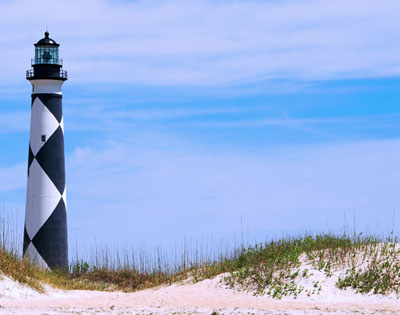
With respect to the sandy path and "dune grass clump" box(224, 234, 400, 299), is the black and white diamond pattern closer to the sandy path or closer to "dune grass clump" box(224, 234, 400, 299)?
the sandy path

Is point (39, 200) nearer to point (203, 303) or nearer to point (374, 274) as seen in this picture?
point (203, 303)

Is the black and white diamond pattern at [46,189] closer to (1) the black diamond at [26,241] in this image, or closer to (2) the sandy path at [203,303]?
(1) the black diamond at [26,241]

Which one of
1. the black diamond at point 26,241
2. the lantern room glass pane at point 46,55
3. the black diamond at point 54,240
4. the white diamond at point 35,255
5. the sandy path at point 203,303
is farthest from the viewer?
the lantern room glass pane at point 46,55

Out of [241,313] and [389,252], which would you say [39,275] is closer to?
[241,313]

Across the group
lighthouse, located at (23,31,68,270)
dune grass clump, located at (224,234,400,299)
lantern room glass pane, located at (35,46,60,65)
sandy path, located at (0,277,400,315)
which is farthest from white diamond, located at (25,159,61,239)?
dune grass clump, located at (224,234,400,299)

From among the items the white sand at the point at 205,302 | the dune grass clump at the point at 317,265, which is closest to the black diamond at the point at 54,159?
the white sand at the point at 205,302

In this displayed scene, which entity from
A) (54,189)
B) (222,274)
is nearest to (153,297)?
(222,274)

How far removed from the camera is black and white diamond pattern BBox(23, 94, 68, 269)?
19.6 meters

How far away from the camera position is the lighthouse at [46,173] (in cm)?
1962

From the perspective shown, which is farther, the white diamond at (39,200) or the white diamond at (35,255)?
the white diamond at (39,200)

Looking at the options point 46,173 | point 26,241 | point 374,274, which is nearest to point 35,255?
point 26,241

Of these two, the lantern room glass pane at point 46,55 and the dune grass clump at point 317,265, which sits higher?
the lantern room glass pane at point 46,55

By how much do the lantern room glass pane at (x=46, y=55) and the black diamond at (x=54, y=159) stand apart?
2.18m

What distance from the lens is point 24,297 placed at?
47.5ft
